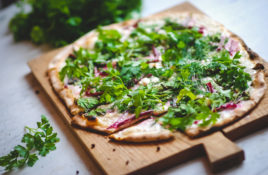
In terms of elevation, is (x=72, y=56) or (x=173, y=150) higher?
(x=72, y=56)

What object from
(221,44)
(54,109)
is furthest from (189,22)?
(54,109)

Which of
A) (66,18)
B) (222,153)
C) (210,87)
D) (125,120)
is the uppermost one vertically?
(66,18)

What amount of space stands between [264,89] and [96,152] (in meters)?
1.44

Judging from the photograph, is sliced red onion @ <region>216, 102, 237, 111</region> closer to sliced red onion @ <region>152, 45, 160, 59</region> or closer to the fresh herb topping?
the fresh herb topping

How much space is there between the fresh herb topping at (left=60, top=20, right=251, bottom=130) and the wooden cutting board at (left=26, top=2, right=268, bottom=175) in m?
0.14

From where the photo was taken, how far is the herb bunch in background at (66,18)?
392 centimetres

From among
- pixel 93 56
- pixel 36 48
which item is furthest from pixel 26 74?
pixel 93 56

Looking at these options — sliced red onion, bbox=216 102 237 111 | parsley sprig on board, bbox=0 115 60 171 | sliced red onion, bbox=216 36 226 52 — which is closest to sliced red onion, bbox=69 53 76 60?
parsley sprig on board, bbox=0 115 60 171

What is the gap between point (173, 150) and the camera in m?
2.34

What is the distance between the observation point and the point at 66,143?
9.11ft

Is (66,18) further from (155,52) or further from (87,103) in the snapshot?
(87,103)

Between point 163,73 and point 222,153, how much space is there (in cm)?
97

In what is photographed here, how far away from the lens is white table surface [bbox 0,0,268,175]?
2367 millimetres

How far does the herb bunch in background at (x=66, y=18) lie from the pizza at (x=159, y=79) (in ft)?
1.18
